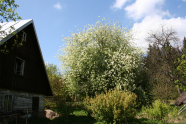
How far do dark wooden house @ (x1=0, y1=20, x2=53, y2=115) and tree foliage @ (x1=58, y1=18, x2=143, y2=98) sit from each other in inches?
240

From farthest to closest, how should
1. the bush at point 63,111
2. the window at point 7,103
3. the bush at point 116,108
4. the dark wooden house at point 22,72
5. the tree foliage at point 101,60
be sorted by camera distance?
the tree foliage at point 101,60, the bush at point 63,111, the window at point 7,103, the dark wooden house at point 22,72, the bush at point 116,108

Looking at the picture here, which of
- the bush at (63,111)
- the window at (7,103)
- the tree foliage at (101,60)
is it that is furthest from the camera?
the tree foliage at (101,60)

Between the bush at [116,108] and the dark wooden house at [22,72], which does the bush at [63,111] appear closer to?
the dark wooden house at [22,72]

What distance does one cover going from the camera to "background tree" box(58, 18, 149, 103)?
20.1 metres

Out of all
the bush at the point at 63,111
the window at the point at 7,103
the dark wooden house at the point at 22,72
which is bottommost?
the bush at the point at 63,111

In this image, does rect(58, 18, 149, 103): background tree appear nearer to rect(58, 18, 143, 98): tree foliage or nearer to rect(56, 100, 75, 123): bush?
rect(58, 18, 143, 98): tree foliage

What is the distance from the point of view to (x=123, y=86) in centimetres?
2047

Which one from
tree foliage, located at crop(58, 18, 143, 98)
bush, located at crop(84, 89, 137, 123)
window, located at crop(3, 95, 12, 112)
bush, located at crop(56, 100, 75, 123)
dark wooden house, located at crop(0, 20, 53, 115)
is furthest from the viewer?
tree foliage, located at crop(58, 18, 143, 98)

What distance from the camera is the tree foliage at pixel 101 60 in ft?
66.0

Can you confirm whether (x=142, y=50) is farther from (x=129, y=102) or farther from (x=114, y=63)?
(x=129, y=102)

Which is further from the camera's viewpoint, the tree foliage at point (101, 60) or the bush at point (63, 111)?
the tree foliage at point (101, 60)

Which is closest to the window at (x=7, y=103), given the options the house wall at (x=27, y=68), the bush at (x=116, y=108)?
the house wall at (x=27, y=68)

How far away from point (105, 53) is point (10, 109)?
44.6 feet

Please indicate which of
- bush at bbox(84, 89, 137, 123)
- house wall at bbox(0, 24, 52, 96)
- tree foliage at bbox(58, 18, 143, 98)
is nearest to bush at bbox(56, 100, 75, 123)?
house wall at bbox(0, 24, 52, 96)
